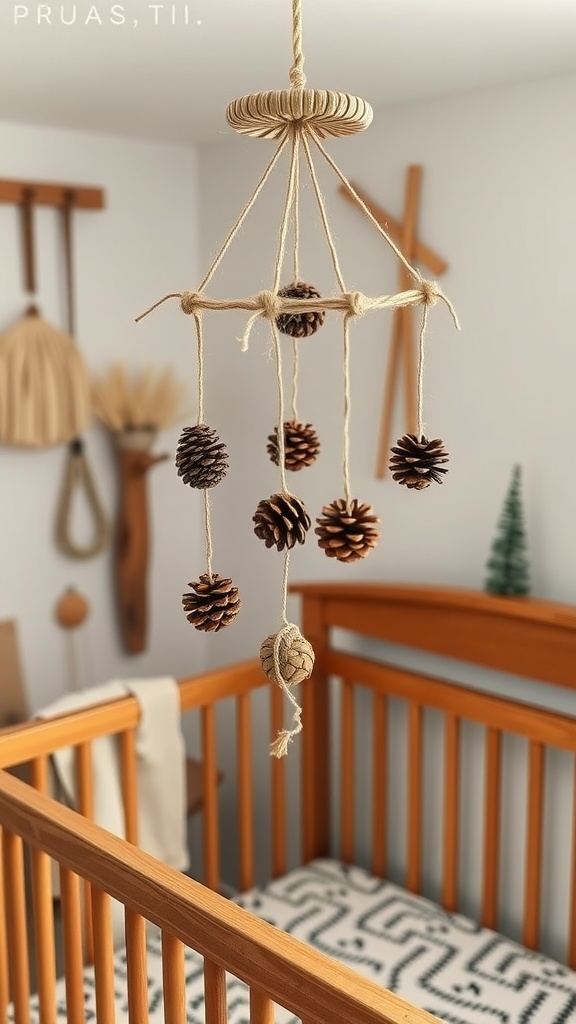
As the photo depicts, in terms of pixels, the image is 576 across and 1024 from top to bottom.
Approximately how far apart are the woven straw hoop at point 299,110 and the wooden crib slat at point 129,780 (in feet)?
4.38

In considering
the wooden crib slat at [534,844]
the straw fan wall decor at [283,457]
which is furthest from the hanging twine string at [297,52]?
the wooden crib slat at [534,844]

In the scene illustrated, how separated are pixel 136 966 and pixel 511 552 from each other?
1101mm

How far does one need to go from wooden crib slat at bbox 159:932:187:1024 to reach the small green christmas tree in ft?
3.44

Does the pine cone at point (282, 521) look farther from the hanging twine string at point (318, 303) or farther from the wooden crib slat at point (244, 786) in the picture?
the wooden crib slat at point (244, 786)

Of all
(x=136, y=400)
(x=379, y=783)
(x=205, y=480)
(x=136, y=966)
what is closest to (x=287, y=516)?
(x=205, y=480)

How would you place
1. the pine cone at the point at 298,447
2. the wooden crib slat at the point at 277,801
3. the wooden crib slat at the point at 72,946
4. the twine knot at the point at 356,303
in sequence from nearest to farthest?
1. the twine knot at the point at 356,303
2. the pine cone at the point at 298,447
3. the wooden crib slat at the point at 72,946
4. the wooden crib slat at the point at 277,801

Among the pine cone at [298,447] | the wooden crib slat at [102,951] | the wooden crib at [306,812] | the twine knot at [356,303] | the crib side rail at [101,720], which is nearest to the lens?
the twine knot at [356,303]

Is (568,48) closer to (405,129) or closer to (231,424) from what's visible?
(405,129)

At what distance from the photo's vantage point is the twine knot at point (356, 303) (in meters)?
1.23

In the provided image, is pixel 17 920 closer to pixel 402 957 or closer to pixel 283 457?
pixel 402 957

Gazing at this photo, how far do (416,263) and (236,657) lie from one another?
1245 mm

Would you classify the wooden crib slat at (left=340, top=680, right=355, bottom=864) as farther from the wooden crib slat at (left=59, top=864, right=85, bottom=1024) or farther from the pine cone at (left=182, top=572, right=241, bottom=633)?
the pine cone at (left=182, top=572, right=241, bottom=633)

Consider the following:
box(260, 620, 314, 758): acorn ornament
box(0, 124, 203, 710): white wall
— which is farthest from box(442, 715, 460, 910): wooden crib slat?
box(260, 620, 314, 758): acorn ornament

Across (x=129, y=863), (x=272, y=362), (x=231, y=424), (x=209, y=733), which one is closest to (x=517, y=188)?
(x=272, y=362)
